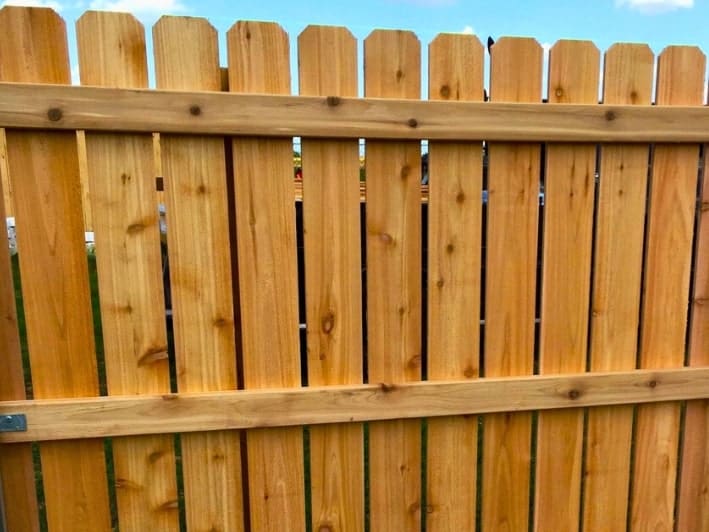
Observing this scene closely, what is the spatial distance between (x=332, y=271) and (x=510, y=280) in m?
0.58

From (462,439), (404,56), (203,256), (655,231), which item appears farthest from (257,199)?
(655,231)

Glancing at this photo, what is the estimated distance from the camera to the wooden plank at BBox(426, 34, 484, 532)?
1.62 m

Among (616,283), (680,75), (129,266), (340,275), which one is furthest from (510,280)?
(129,266)

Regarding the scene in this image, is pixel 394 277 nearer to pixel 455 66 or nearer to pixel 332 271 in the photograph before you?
pixel 332 271

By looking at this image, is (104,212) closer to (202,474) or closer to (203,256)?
(203,256)

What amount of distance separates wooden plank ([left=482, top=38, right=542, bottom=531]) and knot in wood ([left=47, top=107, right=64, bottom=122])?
48.7 inches

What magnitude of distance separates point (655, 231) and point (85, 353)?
73.4 inches

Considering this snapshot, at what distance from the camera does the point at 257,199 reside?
159 cm

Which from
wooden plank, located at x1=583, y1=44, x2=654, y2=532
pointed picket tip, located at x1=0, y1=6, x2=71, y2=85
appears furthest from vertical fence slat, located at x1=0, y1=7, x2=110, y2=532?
wooden plank, located at x1=583, y1=44, x2=654, y2=532

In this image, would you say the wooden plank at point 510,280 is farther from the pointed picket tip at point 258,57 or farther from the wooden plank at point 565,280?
the pointed picket tip at point 258,57

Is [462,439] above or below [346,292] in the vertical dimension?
below

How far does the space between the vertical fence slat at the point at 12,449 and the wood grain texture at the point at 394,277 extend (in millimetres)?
1038

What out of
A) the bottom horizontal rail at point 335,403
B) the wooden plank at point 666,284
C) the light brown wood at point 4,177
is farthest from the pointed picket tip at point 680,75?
the light brown wood at point 4,177

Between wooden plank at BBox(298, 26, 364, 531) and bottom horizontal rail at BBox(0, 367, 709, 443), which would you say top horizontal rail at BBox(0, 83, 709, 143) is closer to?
wooden plank at BBox(298, 26, 364, 531)
